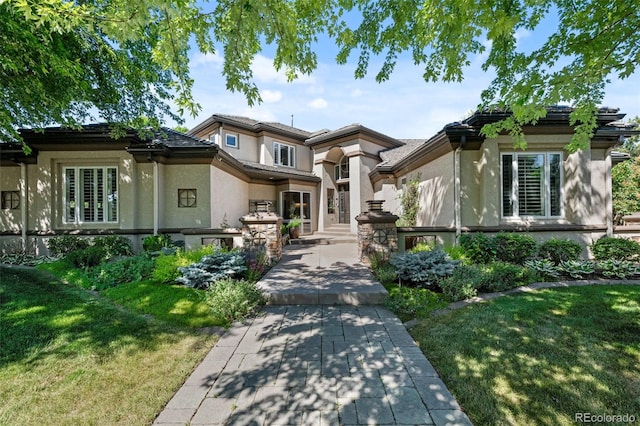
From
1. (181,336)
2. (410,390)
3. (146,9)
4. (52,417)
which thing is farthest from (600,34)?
(52,417)

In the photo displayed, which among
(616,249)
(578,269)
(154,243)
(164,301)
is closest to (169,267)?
(164,301)

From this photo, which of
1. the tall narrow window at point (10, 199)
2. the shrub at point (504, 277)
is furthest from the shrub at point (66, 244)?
the shrub at point (504, 277)

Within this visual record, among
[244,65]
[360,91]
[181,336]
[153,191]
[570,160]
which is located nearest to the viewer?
[181,336]

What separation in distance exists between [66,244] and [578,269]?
15.7 meters

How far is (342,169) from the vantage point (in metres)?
18.0

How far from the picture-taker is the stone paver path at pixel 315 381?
2.47 metres

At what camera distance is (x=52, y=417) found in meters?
2.54

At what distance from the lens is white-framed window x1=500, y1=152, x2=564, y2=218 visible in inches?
339

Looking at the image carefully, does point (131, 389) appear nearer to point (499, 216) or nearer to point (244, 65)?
point (244, 65)

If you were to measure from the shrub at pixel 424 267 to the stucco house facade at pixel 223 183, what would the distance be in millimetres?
1848

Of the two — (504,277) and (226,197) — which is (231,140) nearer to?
(226,197)

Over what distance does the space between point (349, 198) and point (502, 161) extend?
932cm

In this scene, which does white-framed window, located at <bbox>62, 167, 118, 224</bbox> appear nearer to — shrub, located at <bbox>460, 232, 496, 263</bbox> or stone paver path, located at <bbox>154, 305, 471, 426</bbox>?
stone paver path, located at <bbox>154, 305, 471, 426</bbox>

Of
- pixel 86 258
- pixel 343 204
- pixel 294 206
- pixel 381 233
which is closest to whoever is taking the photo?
pixel 381 233
